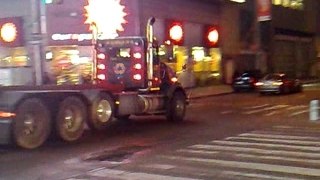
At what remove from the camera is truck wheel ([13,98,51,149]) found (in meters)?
14.2

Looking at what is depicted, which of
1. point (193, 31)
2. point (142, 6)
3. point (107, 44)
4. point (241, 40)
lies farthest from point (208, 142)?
point (241, 40)

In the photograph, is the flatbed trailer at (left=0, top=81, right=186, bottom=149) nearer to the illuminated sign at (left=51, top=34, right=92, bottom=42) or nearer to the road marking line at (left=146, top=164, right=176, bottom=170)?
the road marking line at (left=146, top=164, right=176, bottom=170)

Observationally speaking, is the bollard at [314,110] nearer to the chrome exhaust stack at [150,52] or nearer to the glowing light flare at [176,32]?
the chrome exhaust stack at [150,52]

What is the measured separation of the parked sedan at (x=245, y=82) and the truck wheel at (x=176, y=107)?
65.9 ft

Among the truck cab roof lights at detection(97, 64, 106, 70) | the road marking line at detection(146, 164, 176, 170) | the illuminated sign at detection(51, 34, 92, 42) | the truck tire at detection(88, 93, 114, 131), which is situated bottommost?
the road marking line at detection(146, 164, 176, 170)

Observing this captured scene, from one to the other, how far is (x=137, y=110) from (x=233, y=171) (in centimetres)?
799

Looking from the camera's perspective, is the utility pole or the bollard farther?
the bollard

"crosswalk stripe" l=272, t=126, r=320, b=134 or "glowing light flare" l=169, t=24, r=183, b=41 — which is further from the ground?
"glowing light flare" l=169, t=24, r=183, b=41

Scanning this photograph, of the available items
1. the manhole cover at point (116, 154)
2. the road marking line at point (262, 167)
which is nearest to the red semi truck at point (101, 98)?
the manhole cover at point (116, 154)

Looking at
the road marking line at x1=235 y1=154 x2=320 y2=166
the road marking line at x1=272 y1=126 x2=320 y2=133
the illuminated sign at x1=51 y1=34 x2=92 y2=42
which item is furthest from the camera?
the illuminated sign at x1=51 y1=34 x2=92 y2=42

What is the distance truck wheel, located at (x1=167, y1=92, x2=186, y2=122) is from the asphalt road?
0.35 m

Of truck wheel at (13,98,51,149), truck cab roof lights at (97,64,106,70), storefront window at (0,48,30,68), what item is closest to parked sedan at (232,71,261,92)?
storefront window at (0,48,30,68)

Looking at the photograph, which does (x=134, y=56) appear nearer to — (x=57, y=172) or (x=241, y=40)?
(x=57, y=172)

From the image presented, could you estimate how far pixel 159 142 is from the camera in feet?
51.1
